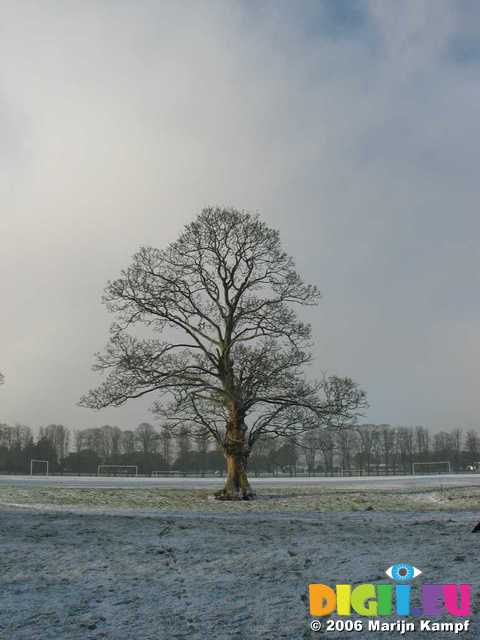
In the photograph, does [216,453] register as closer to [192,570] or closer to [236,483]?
[236,483]

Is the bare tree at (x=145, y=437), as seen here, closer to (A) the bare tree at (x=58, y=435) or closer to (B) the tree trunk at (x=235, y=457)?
(A) the bare tree at (x=58, y=435)

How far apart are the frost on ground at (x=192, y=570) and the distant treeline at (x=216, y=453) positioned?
84.3 m

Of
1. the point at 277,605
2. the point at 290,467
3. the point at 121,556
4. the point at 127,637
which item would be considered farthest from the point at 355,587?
the point at 290,467

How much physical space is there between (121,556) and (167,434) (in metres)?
18.5

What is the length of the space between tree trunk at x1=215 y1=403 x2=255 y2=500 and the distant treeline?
69860 millimetres

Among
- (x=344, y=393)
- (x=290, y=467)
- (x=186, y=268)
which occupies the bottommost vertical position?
(x=290, y=467)

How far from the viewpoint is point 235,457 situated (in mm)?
26031

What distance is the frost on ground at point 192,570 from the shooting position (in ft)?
21.1

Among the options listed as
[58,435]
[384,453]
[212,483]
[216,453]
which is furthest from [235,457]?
[58,435]

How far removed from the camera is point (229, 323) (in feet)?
90.1

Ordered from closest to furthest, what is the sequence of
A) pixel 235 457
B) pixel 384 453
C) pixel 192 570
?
pixel 192 570, pixel 235 457, pixel 384 453

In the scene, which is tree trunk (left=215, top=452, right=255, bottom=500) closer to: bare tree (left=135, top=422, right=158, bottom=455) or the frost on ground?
the frost on ground

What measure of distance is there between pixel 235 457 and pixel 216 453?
81.7 metres

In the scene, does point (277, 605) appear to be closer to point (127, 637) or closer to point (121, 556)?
point (127, 637)
